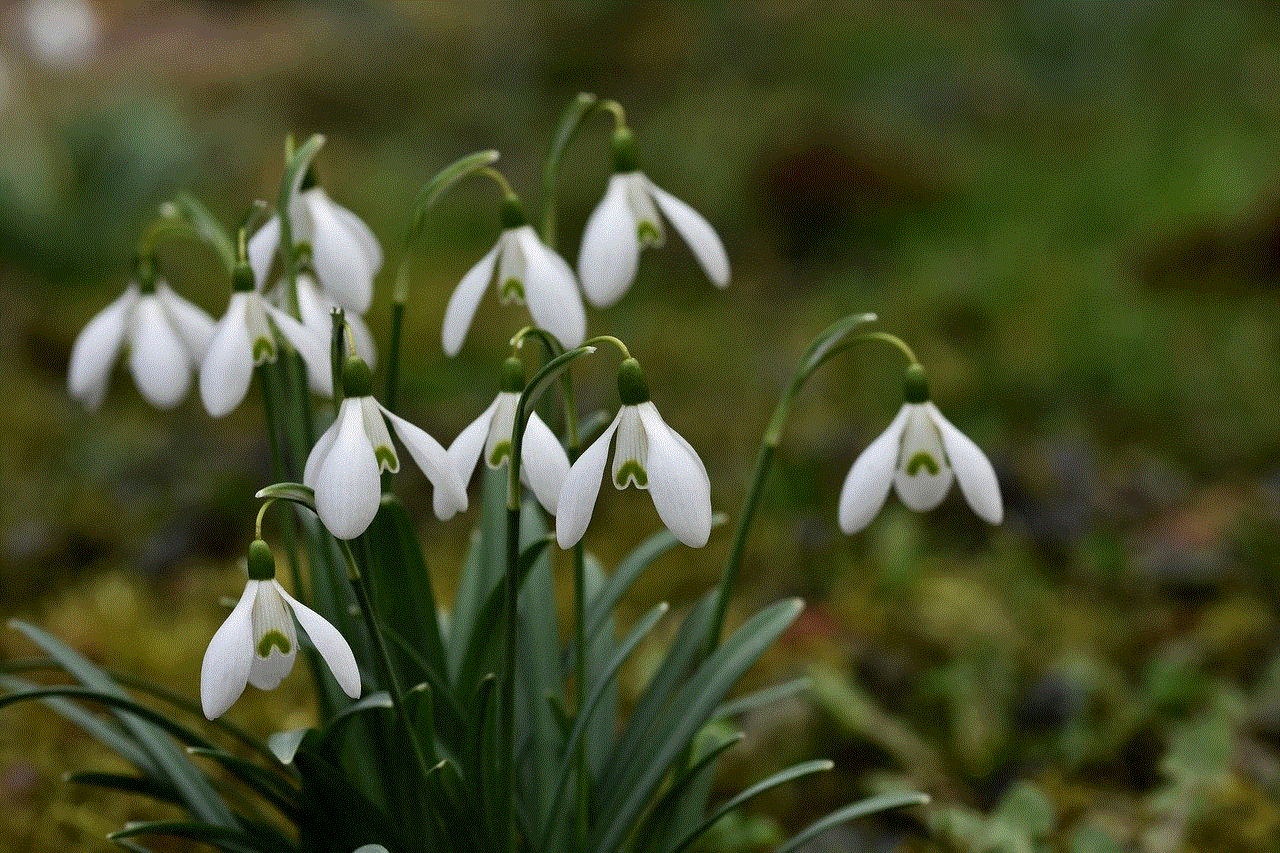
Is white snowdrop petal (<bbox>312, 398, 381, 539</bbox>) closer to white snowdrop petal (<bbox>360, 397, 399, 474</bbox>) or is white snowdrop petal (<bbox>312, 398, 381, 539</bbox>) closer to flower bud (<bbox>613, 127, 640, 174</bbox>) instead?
white snowdrop petal (<bbox>360, 397, 399, 474</bbox>)

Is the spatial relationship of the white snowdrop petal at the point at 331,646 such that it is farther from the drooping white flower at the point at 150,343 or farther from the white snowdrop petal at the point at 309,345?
the drooping white flower at the point at 150,343

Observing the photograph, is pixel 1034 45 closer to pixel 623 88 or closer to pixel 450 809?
pixel 623 88

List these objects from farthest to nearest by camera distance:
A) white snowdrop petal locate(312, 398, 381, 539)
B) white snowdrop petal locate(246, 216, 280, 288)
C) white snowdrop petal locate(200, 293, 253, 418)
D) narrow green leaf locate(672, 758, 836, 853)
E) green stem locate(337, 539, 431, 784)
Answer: white snowdrop petal locate(246, 216, 280, 288) → narrow green leaf locate(672, 758, 836, 853) → white snowdrop petal locate(200, 293, 253, 418) → green stem locate(337, 539, 431, 784) → white snowdrop petal locate(312, 398, 381, 539)

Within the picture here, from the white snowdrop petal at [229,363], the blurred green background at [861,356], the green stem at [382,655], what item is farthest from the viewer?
the blurred green background at [861,356]

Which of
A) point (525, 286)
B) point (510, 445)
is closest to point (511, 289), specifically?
point (525, 286)

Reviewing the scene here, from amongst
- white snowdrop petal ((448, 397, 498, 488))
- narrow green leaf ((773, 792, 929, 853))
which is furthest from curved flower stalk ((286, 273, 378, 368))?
narrow green leaf ((773, 792, 929, 853))

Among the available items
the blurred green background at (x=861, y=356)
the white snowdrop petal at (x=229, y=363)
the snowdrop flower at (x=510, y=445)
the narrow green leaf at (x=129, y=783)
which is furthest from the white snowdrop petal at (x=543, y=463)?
the blurred green background at (x=861, y=356)

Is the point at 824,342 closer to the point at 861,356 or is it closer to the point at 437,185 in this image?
the point at 437,185
